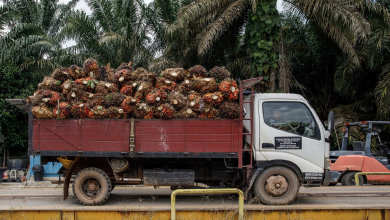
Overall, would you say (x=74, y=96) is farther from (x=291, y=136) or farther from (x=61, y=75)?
(x=291, y=136)

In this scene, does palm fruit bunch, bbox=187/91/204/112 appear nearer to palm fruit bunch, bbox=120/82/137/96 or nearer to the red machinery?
palm fruit bunch, bbox=120/82/137/96

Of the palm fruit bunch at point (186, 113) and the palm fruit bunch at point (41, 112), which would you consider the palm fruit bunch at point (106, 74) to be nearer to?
the palm fruit bunch at point (41, 112)

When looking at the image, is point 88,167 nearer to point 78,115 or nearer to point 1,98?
point 78,115

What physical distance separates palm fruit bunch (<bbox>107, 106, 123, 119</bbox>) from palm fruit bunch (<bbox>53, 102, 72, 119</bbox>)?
86 centimetres

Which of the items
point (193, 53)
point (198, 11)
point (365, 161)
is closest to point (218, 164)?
point (365, 161)

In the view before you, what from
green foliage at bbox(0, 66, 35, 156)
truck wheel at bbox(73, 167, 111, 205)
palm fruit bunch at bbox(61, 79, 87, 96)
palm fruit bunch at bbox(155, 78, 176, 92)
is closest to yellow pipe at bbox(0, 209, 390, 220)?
truck wheel at bbox(73, 167, 111, 205)

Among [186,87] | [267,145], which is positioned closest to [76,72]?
[186,87]

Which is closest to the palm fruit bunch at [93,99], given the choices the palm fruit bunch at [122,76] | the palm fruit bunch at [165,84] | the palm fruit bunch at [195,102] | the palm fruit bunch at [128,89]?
the palm fruit bunch at [128,89]

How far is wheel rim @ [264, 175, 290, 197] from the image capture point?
713 cm

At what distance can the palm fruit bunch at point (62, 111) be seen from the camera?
6988 millimetres

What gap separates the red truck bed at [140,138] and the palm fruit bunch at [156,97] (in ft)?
1.36

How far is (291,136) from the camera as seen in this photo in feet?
23.7

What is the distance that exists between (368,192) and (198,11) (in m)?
8.84

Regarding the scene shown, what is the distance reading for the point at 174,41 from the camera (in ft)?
48.8
